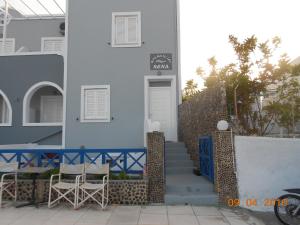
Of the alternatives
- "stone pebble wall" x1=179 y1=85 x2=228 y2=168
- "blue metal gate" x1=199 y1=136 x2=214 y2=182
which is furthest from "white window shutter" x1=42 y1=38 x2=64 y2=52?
"blue metal gate" x1=199 y1=136 x2=214 y2=182

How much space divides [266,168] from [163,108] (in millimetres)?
5054

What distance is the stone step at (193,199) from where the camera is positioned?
21.7ft

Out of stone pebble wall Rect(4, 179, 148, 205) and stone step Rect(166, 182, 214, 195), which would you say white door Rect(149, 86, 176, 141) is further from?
stone pebble wall Rect(4, 179, 148, 205)

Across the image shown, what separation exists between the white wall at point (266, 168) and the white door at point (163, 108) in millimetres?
4265

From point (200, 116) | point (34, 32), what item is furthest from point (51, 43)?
point (200, 116)

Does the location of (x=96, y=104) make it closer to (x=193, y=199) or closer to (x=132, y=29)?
(x=132, y=29)

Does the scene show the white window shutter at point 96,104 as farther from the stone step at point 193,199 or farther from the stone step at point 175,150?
the stone step at point 193,199

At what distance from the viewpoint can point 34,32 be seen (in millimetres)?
15141

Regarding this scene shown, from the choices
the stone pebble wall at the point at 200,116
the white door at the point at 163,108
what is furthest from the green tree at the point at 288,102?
the white door at the point at 163,108

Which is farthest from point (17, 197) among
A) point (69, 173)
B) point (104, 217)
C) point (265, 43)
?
point (265, 43)

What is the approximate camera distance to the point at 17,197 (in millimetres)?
6984

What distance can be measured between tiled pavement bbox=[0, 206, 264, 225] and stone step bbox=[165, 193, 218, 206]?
210 mm

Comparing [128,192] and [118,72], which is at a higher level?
[118,72]

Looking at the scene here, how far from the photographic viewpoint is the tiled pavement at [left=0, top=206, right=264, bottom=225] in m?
5.45
